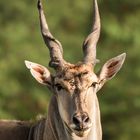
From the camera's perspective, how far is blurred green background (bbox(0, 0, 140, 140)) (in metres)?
28.2

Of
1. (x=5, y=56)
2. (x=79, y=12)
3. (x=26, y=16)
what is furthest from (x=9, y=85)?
(x=79, y=12)

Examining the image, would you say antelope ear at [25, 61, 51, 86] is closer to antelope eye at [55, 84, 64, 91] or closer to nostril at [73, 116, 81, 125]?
antelope eye at [55, 84, 64, 91]

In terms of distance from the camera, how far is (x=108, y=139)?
2866 cm

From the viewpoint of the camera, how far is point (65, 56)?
1149 inches

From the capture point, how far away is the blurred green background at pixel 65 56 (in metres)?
28.2

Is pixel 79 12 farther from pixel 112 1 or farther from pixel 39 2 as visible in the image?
pixel 39 2

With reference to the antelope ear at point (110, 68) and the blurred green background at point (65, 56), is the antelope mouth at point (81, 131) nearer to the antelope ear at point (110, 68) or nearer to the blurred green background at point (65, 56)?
the antelope ear at point (110, 68)

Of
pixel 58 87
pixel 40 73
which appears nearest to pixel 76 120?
pixel 58 87

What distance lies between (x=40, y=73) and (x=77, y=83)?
716mm

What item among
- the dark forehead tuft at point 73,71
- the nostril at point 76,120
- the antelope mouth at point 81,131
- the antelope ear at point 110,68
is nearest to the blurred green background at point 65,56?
the antelope ear at point 110,68

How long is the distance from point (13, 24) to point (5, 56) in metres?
1.76

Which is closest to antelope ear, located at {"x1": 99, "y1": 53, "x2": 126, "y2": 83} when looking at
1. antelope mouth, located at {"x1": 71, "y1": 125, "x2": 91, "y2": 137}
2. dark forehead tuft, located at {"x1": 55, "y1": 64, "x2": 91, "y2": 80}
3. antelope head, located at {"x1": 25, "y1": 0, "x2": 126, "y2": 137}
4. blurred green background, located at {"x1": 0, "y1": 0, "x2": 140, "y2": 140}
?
antelope head, located at {"x1": 25, "y1": 0, "x2": 126, "y2": 137}

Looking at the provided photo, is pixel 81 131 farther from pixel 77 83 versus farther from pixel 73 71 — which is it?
pixel 73 71

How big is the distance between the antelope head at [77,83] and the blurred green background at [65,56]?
12185 millimetres
